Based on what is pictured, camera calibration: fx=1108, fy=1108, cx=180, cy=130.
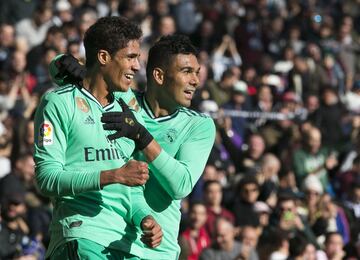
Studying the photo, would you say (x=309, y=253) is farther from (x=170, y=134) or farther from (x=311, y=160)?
(x=170, y=134)

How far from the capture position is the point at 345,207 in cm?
1468

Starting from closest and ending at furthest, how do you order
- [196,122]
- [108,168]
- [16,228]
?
[108,168]
[196,122]
[16,228]

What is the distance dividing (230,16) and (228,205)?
767 cm

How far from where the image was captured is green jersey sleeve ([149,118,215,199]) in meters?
6.10

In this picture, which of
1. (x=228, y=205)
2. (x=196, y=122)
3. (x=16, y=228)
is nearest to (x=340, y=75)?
(x=228, y=205)

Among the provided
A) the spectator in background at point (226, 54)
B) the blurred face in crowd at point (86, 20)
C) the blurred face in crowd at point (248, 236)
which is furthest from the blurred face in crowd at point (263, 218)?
the spectator in background at point (226, 54)

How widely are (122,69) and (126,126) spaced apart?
0.43m

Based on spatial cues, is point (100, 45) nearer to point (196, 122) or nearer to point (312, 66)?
point (196, 122)

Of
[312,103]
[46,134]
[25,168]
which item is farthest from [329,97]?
[46,134]

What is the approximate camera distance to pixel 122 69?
6.11 meters

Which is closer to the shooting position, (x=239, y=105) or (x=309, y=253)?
(x=309, y=253)

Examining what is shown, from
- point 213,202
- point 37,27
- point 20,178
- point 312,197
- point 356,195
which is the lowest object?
point 356,195

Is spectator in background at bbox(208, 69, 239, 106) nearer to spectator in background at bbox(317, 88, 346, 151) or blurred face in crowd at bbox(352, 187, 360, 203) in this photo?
spectator in background at bbox(317, 88, 346, 151)

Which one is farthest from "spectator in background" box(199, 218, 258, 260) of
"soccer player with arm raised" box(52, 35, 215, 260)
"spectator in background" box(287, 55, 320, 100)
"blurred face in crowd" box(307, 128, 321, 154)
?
"spectator in background" box(287, 55, 320, 100)
